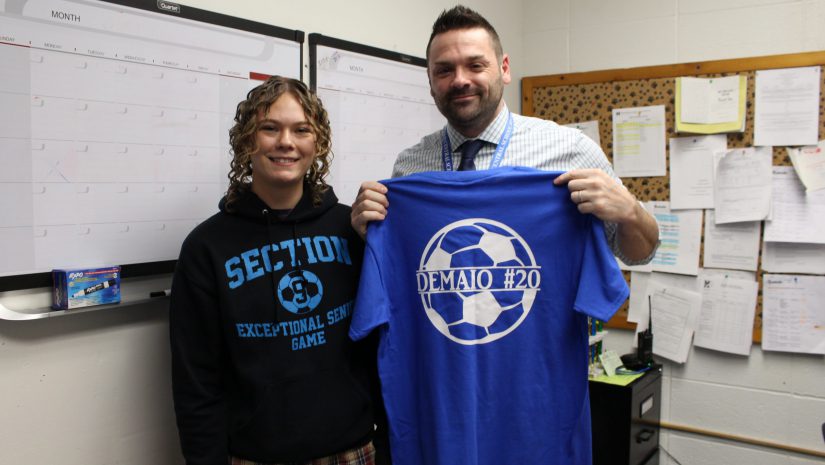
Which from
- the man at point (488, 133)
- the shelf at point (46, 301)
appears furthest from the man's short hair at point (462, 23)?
the shelf at point (46, 301)

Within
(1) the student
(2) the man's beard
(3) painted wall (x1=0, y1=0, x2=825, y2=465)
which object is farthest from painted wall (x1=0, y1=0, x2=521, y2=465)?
(2) the man's beard

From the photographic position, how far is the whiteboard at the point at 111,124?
129cm

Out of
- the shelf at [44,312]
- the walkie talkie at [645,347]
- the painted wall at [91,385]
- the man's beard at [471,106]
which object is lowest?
the walkie talkie at [645,347]

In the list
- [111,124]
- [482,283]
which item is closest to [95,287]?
[111,124]

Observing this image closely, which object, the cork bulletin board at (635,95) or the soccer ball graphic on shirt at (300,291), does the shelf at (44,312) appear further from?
the cork bulletin board at (635,95)

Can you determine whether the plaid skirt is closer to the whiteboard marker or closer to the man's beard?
the whiteboard marker

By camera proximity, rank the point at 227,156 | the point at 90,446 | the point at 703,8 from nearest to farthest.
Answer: the point at 90,446, the point at 227,156, the point at 703,8

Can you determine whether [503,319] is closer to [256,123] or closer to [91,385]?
[256,123]

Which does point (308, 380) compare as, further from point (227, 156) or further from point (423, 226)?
point (227, 156)

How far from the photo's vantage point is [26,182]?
4.26 feet

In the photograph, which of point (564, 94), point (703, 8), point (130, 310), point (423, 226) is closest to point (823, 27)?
point (703, 8)

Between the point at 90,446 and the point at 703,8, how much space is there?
110 inches

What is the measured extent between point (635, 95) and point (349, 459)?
211cm

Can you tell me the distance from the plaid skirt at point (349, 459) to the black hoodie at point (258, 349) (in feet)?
0.06
